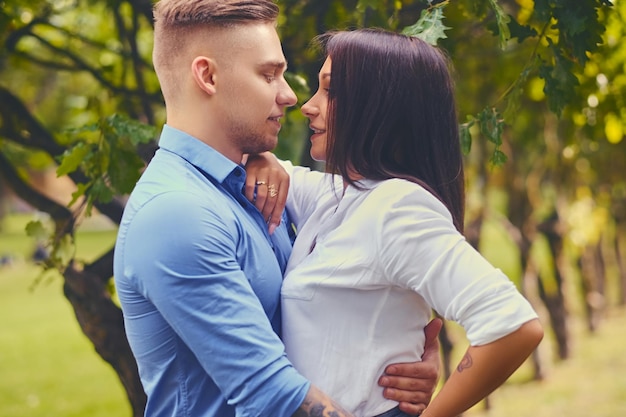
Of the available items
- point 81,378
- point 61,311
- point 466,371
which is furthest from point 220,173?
point 61,311

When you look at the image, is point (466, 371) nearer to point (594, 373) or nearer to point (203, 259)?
point (203, 259)

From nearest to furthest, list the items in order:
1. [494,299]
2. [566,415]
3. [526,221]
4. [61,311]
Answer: [494,299] < [566,415] < [526,221] < [61,311]

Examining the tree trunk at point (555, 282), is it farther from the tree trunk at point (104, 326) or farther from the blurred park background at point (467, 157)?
the tree trunk at point (104, 326)

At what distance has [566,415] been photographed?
9.37m

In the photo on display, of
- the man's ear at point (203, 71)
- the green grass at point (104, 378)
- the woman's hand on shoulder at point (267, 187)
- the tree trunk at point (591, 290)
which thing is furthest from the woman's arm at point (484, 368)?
the tree trunk at point (591, 290)

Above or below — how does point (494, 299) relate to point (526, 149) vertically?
above

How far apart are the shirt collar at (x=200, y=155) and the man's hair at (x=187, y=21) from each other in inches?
6.5

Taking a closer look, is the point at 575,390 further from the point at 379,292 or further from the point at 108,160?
the point at 379,292

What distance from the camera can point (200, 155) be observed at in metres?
2.53

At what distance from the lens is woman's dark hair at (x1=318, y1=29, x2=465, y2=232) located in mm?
2490

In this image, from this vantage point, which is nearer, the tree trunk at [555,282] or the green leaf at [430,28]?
the green leaf at [430,28]

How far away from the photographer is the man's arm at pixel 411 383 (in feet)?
7.86

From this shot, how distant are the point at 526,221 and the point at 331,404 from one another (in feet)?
29.5

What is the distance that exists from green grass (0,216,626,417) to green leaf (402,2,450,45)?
4.63 m
